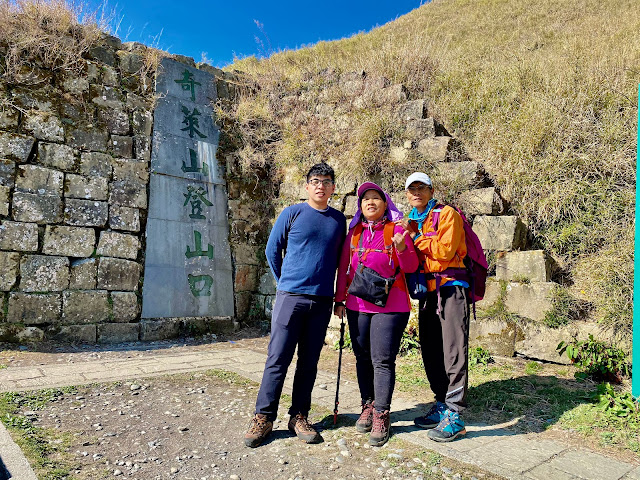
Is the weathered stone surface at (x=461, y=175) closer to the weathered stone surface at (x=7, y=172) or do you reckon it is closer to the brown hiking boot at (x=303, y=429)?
the brown hiking boot at (x=303, y=429)

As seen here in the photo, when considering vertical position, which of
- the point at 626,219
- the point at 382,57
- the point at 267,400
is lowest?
the point at 267,400

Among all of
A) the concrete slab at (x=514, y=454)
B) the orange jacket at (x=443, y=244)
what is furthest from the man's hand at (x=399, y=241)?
the concrete slab at (x=514, y=454)

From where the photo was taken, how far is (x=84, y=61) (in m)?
6.41

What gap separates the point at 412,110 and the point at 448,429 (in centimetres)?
438

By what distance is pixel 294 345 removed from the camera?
10.4 feet

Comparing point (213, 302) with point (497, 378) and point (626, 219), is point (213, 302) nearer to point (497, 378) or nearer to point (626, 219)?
point (497, 378)

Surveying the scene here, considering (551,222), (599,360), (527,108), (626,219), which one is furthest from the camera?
(527,108)

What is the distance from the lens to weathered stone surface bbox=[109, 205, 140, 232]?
6262 mm

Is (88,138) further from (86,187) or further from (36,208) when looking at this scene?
(36,208)

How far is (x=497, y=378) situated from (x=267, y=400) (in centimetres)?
233

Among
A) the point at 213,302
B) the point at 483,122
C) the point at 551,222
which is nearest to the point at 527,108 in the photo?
the point at 483,122

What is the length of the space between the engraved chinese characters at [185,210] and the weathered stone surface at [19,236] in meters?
1.37

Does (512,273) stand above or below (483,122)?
below

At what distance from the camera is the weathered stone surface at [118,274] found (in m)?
6.13
